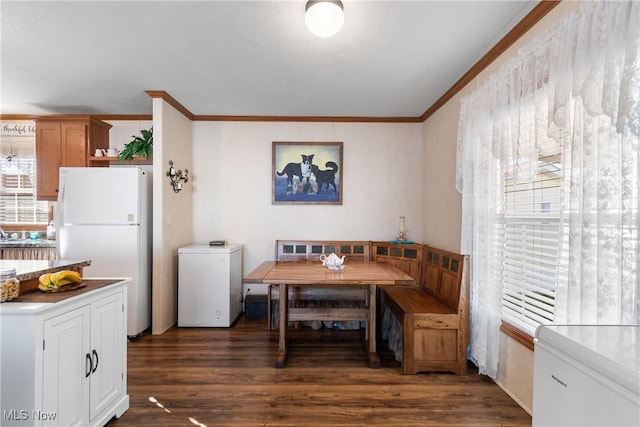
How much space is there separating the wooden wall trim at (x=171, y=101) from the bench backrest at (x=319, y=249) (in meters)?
2.05

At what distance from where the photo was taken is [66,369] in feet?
Result: 4.80

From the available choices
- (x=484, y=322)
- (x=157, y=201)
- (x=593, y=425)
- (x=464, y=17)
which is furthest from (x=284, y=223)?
(x=593, y=425)

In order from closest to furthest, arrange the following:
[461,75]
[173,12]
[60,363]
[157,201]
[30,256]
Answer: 1. [60,363]
2. [173,12]
3. [461,75]
4. [157,201]
5. [30,256]

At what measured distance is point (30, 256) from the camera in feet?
11.8

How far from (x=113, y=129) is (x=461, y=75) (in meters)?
4.44

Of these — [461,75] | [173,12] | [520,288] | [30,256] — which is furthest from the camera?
[30,256]

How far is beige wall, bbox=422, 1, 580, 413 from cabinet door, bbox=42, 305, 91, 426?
269cm

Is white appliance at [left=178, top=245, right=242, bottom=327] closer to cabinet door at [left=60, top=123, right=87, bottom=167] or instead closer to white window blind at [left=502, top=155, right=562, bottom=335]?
cabinet door at [left=60, top=123, right=87, bottom=167]

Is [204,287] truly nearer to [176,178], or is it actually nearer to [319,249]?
[176,178]

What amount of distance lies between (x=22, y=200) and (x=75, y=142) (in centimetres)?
135

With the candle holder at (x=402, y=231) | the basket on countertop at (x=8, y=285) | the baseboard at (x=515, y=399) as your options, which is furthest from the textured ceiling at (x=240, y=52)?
the baseboard at (x=515, y=399)

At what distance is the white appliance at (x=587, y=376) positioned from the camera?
78cm

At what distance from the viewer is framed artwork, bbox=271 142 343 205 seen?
3.96m

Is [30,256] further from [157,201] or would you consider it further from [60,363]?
[60,363]
